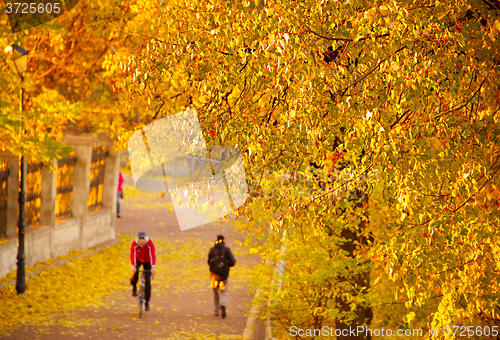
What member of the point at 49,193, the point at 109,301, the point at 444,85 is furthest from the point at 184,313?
the point at 444,85

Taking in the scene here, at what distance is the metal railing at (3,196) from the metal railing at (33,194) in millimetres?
1286

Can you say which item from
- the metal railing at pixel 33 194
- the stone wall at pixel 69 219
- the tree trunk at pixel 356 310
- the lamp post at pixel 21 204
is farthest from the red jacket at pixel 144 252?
the metal railing at pixel 33 194

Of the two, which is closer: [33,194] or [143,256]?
[143,256]

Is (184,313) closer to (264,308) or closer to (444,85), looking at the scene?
(264,308)

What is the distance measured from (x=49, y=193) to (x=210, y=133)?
11.6 m

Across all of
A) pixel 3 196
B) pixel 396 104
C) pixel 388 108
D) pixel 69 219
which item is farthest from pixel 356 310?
pixel 69 219

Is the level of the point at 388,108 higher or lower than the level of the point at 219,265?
higher

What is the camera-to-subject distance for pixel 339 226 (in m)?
8.45

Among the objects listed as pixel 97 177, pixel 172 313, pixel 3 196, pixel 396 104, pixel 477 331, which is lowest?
pixel 477 331

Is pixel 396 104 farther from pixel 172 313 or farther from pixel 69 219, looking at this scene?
pixel 69 219

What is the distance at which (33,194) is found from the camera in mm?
16266

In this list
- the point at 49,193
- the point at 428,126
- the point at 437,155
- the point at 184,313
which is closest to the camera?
the point at 428,126

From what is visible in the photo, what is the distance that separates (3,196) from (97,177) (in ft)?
22.5

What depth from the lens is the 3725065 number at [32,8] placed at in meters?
14.3
